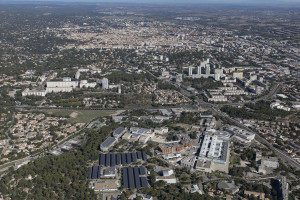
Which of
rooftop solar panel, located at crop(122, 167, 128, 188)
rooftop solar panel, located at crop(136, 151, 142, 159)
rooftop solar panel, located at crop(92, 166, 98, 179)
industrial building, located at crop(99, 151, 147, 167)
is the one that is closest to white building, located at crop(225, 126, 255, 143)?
industrial building, located at crop(99, 151, 147, 167)

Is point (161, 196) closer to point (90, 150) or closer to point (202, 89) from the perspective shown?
point (90, 150)

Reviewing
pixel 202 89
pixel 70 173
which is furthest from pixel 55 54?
pixel 70 173

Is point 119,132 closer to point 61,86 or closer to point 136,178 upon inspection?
point 136,178

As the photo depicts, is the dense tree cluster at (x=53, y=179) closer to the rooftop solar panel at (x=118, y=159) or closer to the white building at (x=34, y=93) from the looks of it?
the rooftop solar panel at (x=118, y=159)

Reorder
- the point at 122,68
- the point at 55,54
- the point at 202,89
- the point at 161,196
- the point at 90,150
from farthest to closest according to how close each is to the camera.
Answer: the point at 55,54, the point at 122,68, the point at 202,89, the point at 90,150, the point at 161,196

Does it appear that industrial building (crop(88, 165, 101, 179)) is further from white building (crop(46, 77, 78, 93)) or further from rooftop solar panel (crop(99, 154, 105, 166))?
white building (crop(46, 77, 78, 93))

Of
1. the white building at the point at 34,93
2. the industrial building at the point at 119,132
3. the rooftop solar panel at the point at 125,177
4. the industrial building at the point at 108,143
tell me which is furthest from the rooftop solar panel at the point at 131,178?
the white building at the point at 34,93

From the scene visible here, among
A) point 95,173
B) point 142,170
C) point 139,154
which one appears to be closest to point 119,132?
A: point 139,154
